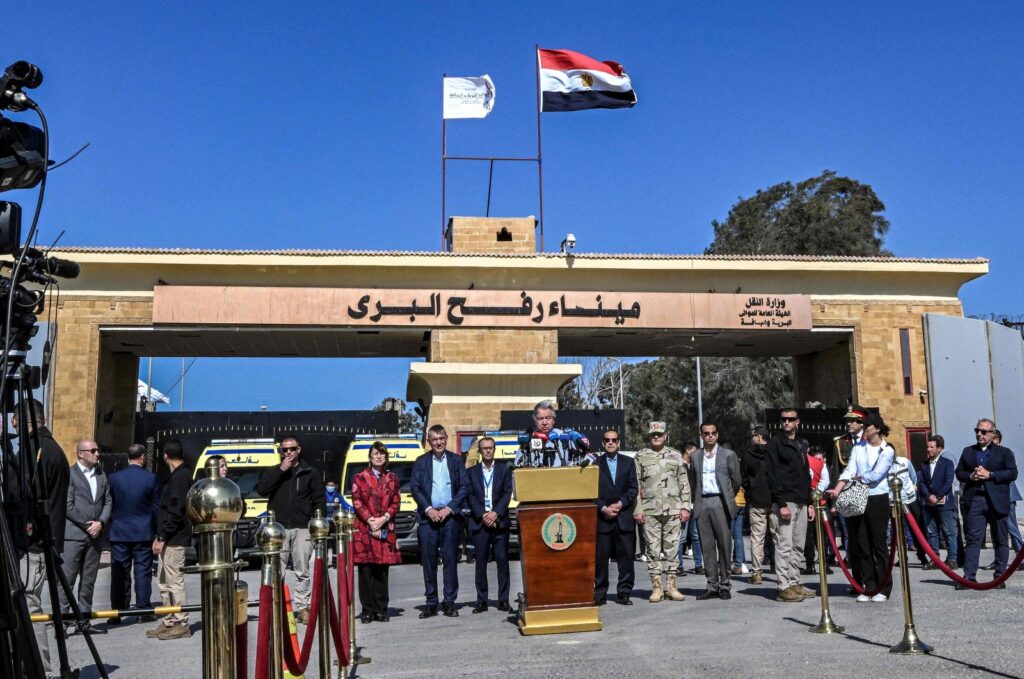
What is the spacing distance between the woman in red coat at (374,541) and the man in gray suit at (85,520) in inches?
95.4

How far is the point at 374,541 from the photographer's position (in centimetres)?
905

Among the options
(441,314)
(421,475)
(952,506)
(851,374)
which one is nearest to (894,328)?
(851,374)

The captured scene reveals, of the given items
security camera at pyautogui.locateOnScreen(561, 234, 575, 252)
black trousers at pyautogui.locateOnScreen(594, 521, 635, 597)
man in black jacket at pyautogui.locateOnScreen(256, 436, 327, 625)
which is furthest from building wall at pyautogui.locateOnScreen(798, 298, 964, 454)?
man in black jacket at pyautogui.locateOnScreen(256, 436, 327, 625)

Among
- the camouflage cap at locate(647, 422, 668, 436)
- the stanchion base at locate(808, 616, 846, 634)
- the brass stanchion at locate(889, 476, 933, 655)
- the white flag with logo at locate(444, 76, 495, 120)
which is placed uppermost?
the white flag with logo at locate(444, 76, 495, 120)

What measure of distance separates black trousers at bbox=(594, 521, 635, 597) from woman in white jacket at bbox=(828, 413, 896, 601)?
7.09 ft

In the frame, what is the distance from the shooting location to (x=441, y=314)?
83.4 feet

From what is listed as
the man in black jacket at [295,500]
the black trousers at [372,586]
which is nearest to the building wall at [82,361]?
the man in black jacket at [295,500]

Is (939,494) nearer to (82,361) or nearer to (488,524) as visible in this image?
(488,524)

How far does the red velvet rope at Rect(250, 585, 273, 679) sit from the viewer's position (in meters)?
3.58

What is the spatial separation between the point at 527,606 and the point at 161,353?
2435cm

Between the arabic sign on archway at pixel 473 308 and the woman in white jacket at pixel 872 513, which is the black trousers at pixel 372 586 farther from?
the arabic sign on archway at pixel 473 308

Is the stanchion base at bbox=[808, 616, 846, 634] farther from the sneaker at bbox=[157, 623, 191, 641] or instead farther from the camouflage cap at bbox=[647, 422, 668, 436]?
the sneaker at bbox=[157, 623, 191, 641]

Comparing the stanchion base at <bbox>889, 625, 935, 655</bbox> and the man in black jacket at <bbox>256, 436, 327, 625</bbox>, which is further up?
the man in black jacket at <bbox>256, 436, 327, 625</bbox>

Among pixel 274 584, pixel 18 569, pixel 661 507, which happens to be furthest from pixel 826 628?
pixel 18 569
